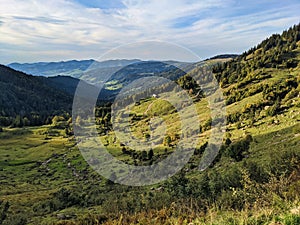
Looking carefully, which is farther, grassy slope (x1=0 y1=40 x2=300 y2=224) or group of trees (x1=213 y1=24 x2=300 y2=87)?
group of trees (x1=213 y1=24 x2=300 y2=87)

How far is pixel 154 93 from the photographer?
19212 centimetres

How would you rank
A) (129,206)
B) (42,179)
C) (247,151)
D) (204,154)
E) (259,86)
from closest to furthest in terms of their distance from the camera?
(129,206), (247,151), (204,154), (42,179), (259,86)

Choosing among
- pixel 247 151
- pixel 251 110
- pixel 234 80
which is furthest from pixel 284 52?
pixel 247 151

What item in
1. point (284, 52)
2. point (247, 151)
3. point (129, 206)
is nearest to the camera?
point (129, 206)

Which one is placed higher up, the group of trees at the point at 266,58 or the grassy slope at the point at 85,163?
the group of trees at the point at 266,58

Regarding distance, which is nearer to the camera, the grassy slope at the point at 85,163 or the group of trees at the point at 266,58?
the grassy slope at the point at 85,163

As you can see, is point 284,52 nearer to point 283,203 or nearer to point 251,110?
point 251,110

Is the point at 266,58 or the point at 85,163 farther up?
the point at 266,58

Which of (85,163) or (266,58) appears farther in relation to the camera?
(266,58)

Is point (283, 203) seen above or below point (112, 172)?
above

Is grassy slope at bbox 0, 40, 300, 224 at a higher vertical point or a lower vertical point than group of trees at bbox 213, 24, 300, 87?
lower

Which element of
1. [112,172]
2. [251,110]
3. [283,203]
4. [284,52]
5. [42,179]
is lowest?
[42,179]

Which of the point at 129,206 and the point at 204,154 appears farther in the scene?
the point at 204,154

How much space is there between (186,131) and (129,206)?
183 ft
